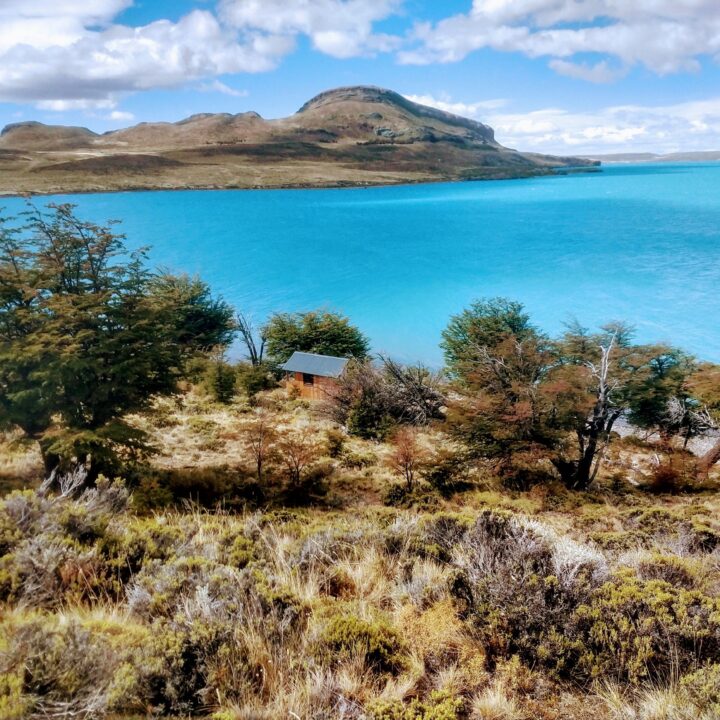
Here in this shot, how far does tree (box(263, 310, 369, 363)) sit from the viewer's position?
116ft

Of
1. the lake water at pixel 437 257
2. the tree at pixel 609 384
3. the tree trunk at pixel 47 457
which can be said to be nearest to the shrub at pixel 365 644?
the tree trunk at pixel 47 457

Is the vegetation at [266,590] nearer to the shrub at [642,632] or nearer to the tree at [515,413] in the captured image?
the shrub at [642,632]

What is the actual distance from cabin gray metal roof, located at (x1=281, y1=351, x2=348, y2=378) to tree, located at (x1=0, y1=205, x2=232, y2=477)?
55.5ft

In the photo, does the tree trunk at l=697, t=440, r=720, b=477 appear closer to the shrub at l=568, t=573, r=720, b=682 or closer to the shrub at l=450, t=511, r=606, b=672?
the shrub at l=450, t=511, r=606, b=672

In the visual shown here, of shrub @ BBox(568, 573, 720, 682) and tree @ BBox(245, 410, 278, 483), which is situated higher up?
shrub @ BBox(568, 573, 720, 682)

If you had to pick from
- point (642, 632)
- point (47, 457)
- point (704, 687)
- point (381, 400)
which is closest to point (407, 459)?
point (381, 400)

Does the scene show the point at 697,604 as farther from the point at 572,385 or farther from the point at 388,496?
the point at 572,385

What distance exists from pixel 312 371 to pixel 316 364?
681 mm

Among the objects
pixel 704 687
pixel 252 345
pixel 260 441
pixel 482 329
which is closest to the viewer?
pixel 704 687

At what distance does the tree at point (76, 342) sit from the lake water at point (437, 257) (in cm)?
2709

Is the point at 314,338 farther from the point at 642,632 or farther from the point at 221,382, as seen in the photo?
the point at 642,632

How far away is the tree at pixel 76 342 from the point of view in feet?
39.1

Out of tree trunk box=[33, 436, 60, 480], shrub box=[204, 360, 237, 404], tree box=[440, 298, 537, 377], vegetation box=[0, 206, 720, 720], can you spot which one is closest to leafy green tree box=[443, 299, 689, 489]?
vegetation box=[0, 206, 720, 720]

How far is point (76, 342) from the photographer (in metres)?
12.0
